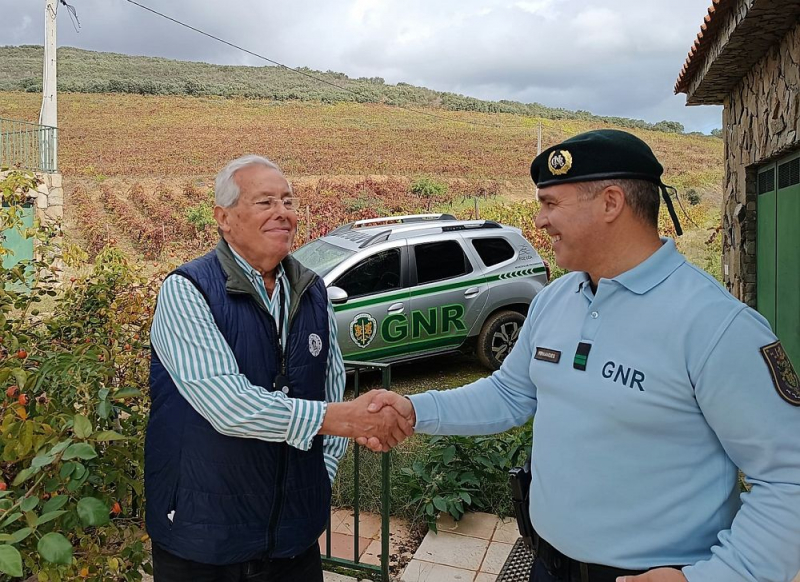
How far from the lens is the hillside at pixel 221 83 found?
45.0m

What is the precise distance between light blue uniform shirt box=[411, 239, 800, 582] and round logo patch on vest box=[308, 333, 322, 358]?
2.15 ft

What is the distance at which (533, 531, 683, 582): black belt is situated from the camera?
1.46 metres

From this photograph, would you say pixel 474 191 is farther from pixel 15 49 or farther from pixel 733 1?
pixel 15 49

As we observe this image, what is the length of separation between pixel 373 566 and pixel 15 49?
6678cm

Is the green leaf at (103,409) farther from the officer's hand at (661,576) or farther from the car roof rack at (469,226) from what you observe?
the car roof rack at (469,226)

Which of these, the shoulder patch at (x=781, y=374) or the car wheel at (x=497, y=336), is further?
the car wheel at (x=497, y=336)

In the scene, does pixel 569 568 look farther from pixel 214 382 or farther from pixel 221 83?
pixel 221 83

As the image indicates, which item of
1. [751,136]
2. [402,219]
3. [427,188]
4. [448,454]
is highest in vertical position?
[427,188]

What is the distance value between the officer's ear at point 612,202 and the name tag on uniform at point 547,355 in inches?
13.2

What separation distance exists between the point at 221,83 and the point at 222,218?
5239 cm

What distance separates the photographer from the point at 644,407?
139cm

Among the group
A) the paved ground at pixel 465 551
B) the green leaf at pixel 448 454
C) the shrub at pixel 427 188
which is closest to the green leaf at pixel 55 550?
the paved ground at pixel 465 551

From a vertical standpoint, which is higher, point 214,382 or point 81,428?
point 214,382

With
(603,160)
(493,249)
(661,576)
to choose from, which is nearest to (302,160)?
(493,249)
